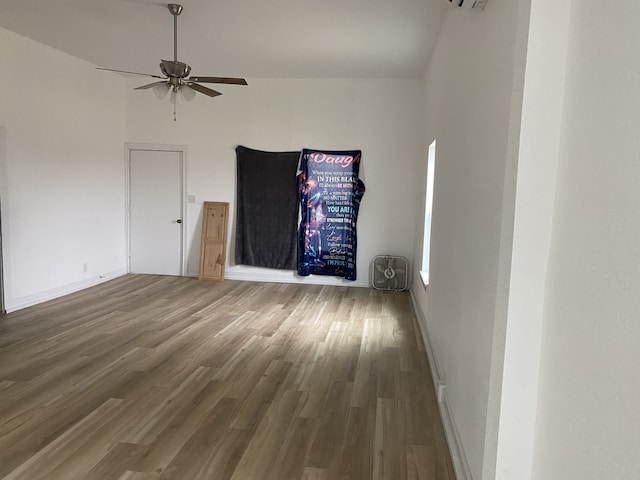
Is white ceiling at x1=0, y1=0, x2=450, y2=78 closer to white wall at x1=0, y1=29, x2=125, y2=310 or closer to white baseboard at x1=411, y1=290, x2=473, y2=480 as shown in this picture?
white wall at x1=0, y1=29, x2=125, y2=310

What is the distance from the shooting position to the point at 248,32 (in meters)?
4.91

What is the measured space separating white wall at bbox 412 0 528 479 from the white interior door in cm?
492

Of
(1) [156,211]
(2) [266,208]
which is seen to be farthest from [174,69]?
(1) [156,211]

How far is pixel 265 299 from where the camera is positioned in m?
6.32

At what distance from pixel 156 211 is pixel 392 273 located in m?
3.81

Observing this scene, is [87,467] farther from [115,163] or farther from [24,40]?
[115,163]

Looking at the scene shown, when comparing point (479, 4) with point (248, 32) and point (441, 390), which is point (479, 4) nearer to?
Result: point (441, 390)

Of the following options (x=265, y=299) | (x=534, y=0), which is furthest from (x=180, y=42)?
(x=534, y=0)

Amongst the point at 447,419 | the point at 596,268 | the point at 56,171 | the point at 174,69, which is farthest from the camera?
the point at 56,171

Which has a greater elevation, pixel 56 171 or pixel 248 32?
pixel 248 32

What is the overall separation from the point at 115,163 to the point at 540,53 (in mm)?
6932

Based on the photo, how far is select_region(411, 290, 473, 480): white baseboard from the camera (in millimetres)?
2370

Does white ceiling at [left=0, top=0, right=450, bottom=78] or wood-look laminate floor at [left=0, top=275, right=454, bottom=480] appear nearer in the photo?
wood-look laminate floor at [left=0, top=275, right=454, bottom=480]

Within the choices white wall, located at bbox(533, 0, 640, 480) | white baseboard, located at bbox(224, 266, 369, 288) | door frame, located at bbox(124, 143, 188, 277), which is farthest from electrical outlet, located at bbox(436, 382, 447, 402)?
door frame, located at bbox(124, 143, 188, 277)
